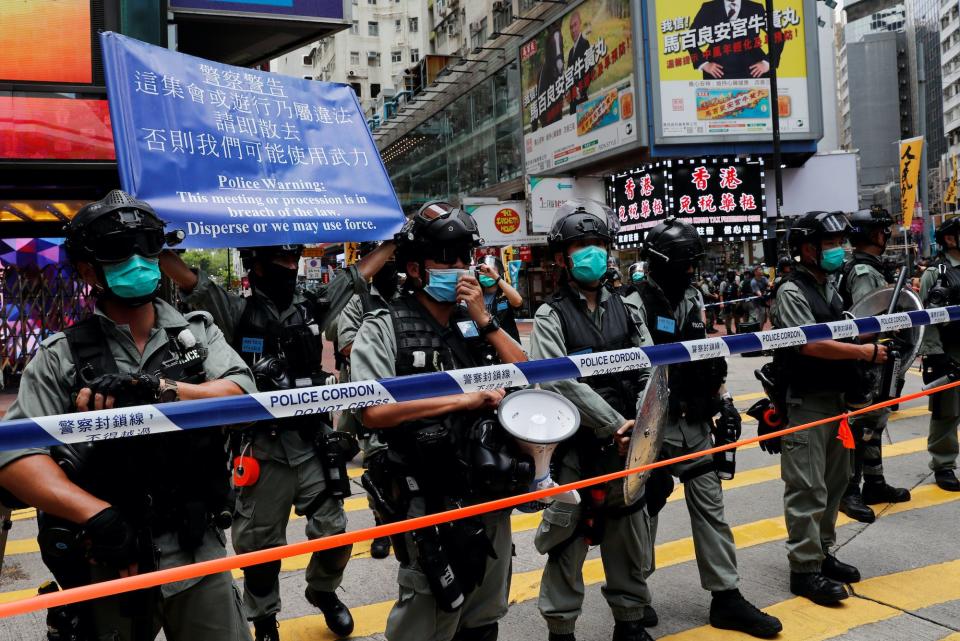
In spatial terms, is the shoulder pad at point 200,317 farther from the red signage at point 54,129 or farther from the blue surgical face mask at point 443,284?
the red signage at point 54,129

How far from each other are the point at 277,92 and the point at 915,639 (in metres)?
4.27

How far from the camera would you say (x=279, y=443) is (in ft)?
12.8

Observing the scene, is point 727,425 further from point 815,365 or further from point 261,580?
point 261,580

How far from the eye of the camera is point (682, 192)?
72.8 ft

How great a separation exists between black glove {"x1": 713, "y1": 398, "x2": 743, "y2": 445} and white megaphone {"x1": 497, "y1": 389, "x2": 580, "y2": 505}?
1.28 metres

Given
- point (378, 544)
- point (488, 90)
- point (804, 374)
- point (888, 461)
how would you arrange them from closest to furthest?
point (804, 374) → point (378, 544) → point (888, 461) → point (488, 90)

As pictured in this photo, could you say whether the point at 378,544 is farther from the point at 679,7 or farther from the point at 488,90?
the point at 488,90

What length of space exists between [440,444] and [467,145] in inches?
1353

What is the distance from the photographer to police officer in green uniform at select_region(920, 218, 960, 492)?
6.24 m

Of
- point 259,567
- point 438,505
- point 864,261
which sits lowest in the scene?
point 259,567

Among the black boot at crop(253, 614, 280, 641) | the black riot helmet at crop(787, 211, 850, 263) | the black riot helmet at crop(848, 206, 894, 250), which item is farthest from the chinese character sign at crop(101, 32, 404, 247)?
the black riot helmet at crop(848, 206, 894, 250)

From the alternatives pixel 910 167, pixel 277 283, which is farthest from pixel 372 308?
pixel 910 167

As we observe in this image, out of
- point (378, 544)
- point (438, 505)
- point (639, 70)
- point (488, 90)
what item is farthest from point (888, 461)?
point (488, 90)

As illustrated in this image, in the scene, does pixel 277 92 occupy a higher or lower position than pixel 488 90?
lower
